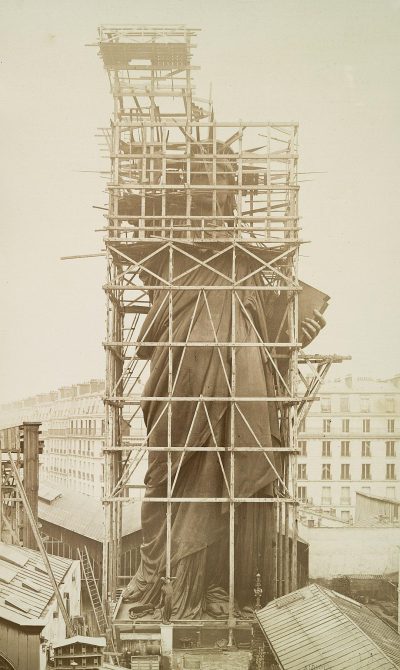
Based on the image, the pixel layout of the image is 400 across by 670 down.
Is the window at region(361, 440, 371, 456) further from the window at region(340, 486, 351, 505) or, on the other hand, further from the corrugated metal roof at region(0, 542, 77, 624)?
the corrugated metal roof at region(0, 542, 77, 624)

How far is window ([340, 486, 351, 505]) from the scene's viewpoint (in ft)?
150

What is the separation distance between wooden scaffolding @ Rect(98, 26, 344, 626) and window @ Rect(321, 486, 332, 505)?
2355 cm

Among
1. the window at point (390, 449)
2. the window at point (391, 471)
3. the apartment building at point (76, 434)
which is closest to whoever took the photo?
the window at point (390, 449)

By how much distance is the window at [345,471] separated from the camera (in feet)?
149

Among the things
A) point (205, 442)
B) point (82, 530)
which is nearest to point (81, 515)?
point (82, 530)

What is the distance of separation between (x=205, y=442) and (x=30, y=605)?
20.8 ft

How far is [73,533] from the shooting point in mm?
30703

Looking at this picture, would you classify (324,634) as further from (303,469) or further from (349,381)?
(349,381)

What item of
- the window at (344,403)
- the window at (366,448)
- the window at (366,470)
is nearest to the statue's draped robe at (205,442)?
the window at (366,448)

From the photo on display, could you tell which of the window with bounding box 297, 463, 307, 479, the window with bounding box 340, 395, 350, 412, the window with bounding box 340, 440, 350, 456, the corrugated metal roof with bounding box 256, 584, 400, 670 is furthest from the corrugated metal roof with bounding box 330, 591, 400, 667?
the window with bounding box 297, 463, 307, 479

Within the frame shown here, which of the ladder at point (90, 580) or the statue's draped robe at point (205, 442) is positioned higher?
the statue's draped robe at point (205, 442)

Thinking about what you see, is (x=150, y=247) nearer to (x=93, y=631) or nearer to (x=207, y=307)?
Result: (x=207, y=307)

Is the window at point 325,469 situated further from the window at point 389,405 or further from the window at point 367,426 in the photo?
the window at point 389,405

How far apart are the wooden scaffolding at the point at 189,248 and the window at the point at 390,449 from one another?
2045 cm
